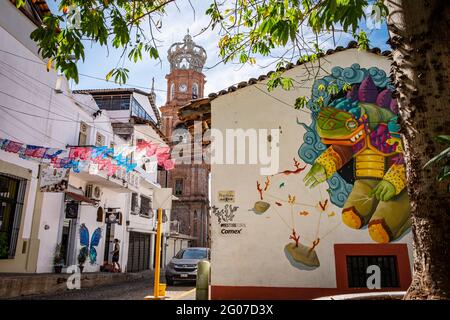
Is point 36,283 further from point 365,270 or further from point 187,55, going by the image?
point 187,55

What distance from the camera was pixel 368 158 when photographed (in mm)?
7766

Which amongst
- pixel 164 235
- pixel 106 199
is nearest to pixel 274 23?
pixel 106 199

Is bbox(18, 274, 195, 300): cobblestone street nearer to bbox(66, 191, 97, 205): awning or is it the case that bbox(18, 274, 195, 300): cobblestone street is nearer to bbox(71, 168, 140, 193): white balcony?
bbox(66, 191, 97, 205): awning

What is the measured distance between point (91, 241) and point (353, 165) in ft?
47.3

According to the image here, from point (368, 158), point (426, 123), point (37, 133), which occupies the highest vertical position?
point (37, 133)

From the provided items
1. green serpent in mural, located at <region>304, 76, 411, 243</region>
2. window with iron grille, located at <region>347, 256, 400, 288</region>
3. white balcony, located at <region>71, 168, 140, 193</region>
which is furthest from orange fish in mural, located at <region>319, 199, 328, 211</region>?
white balcony, located at <region>71, 168, 140, 193</region>

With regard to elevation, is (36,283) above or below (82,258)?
below

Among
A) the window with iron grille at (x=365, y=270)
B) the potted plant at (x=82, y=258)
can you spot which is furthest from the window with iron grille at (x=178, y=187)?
the window with iron grille at (x=365, y=270)

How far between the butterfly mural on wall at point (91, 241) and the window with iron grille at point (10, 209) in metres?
4.81

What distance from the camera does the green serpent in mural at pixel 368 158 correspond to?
24.5 feet

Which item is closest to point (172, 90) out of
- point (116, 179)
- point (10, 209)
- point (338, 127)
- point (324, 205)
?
point (116, 179)

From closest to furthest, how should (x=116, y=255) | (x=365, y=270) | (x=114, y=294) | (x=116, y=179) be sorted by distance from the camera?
(x=365, y=270) < (x=114, y=294) < (x=116, y=179) < (x=116, y=255)

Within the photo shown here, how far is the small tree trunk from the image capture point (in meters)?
2.78

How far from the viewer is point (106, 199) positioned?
1944cm
